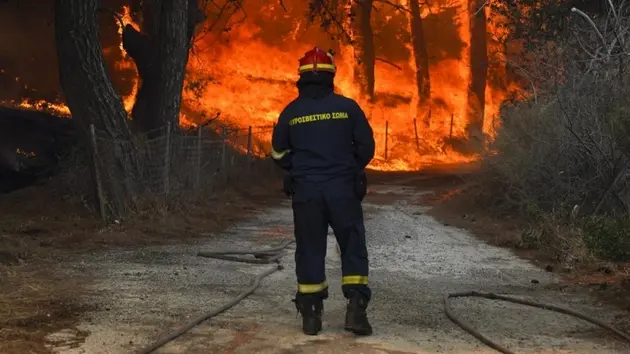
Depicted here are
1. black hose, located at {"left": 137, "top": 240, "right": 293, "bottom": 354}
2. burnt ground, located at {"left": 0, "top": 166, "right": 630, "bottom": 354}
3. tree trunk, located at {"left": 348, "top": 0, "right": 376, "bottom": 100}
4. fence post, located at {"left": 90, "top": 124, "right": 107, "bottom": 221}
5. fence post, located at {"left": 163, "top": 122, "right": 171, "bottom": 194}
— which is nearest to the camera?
black hose, located at {"left": 137, "top": 240, "right": 293, "bottom": 354}

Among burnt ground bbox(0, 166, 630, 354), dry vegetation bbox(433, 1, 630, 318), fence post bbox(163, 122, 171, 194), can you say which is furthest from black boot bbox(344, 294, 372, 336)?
fence post bbox(163, 122, 171, 194)

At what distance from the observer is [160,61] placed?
43.9 feet

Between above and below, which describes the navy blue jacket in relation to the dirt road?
above

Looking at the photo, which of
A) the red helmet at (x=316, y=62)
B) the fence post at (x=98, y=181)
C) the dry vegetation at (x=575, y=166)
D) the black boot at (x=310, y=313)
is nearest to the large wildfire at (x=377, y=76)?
the dry vegetation at (x=575, y=166)

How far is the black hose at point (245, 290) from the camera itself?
472 centimetres

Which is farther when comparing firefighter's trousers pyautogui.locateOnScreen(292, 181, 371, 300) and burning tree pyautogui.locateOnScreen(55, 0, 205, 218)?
burning tree pyautogui.locateOnScreen(55, 0, 205, 218)

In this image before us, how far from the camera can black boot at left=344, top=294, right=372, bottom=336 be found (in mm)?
4996

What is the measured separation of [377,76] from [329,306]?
32.1 metres

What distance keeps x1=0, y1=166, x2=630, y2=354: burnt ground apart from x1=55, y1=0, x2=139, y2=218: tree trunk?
3.23 ft

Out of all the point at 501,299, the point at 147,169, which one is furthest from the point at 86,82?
the point at 501,299

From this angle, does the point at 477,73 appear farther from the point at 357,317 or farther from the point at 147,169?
the point at 357,317

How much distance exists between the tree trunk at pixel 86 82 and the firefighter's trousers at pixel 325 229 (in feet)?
21.4

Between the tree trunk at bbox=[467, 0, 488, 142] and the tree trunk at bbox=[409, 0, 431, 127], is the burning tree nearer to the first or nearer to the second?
the tree trunk at bbox=[409, 0, 431, 127]

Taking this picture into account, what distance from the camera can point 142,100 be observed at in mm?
13633
